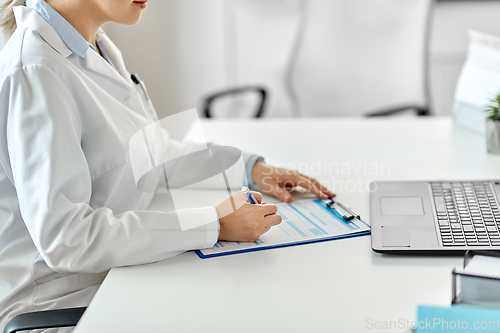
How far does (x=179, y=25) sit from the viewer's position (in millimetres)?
2957

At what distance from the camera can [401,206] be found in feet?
3.27

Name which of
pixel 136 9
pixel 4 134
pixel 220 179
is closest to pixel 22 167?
pixel 4 134

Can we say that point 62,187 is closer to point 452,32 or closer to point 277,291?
point 277,291

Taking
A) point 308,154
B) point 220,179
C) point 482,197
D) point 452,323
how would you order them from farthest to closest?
point 308,154, point 220,179, point 482,197, point 452,323

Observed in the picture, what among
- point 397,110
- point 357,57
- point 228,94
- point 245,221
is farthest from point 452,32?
point 245,221

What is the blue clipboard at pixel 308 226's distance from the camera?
2.81ft

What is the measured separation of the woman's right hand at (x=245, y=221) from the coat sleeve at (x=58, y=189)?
0.10m

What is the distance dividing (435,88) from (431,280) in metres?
2.52

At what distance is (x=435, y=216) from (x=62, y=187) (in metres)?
0.65

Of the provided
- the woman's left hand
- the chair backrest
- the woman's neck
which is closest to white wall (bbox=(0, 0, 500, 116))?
the chair backrest

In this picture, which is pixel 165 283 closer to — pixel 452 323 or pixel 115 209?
pixel 115 209

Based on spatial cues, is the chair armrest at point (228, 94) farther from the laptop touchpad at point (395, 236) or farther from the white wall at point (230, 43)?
the laptop touchpad at point (395, 236)

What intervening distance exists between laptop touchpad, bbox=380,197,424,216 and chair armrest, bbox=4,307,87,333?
0.58 m

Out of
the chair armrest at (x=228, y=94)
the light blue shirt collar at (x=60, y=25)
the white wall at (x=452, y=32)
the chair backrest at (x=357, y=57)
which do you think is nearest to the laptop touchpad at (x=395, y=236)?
the light blue shirt collar at (x=60, y=25)
